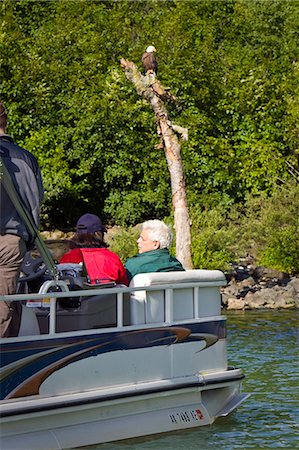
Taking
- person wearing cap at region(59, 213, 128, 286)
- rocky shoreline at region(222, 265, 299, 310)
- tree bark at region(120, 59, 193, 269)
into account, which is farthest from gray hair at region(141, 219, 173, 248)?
rocky shoreline at region(222, 265, 299, 310)

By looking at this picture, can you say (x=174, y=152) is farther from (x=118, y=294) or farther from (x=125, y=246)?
(x=118, y=294)

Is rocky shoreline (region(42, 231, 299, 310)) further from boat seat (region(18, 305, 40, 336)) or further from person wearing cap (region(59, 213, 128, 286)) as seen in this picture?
boat seat (region(18, 305, 40, 336))

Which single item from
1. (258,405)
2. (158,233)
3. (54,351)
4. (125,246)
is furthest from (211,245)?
(54,351)

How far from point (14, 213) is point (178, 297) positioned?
70.0 inches

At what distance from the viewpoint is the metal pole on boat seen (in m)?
7.55

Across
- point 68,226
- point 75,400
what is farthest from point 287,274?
point 75,400

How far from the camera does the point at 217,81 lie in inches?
1222

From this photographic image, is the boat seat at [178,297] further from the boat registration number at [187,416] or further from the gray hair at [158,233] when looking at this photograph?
the boat registration number at [187,416]

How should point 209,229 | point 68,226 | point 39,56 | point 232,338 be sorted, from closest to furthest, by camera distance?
point 232,338 → point 209,229 → point 68,226 → point 39,56

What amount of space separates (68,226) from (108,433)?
21.6 metres

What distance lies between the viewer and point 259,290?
22.7 metres

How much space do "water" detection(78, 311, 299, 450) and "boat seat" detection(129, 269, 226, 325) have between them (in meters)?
0.95

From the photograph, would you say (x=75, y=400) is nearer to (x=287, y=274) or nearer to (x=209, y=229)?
(x=209, y=229)

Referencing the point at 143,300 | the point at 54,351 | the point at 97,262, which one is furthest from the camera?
the point at 97,262
